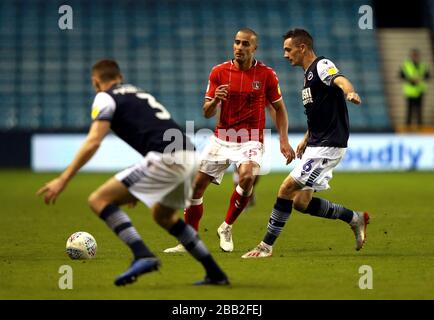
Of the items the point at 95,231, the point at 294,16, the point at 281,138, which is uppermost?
the point at 294,16

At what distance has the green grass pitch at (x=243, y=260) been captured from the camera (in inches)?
280

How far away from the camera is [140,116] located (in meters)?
7.26

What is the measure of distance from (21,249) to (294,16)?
20531 mm

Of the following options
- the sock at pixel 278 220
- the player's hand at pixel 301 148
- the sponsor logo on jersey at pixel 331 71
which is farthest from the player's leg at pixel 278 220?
the sponsor logo on jersey at pixel 331 71

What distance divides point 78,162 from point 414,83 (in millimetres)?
A: 19163

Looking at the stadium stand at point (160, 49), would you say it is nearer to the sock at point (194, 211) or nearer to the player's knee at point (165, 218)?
the sock at point (194, 211)

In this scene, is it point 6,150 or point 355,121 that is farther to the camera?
point 355,121

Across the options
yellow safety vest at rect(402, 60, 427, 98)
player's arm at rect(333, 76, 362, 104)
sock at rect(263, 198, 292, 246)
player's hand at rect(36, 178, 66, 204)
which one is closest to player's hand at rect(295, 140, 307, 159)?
sock at rect(263, 198, 292, 246)

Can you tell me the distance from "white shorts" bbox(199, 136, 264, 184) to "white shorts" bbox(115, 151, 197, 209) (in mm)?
2458

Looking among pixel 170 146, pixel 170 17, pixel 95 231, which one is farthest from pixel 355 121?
pixel 170 146

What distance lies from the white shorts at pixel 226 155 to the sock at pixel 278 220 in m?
0.68

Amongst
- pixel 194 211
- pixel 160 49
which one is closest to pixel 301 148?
pixel 194 211

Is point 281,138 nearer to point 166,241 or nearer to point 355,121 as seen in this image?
point 166,241
